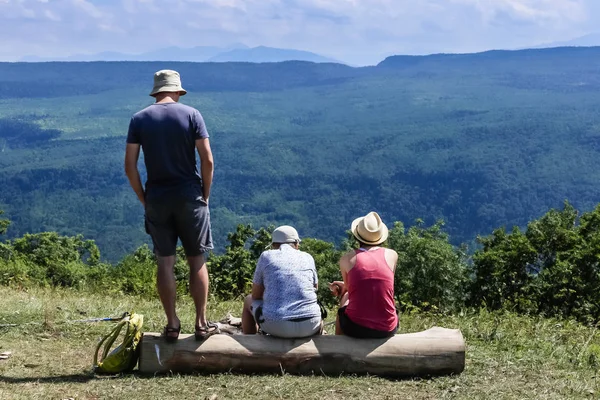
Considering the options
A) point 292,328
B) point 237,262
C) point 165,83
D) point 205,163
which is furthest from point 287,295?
point 237,262

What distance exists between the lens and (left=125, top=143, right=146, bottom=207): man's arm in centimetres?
586

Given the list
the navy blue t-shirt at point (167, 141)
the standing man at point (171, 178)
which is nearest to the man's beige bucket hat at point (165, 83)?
the standing man at point (171, 178)

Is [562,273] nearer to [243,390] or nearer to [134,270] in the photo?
[134,270]

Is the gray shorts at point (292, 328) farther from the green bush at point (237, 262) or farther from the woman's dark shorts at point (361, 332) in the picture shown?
the green bush at point (237, 262)

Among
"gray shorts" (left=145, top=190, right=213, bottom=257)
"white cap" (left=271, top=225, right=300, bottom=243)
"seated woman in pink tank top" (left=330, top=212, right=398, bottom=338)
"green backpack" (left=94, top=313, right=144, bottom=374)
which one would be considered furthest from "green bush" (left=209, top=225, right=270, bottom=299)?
"gray shorts" (left=145, top=190, right=213, bottom=257)

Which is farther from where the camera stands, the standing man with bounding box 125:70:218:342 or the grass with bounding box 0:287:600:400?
the standing man with bounding box 125:70:218:342

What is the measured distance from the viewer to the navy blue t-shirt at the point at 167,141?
5.79 metres

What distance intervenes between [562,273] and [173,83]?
13.1m

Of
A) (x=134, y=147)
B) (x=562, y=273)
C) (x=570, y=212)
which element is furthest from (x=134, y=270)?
(x=134, y=147)

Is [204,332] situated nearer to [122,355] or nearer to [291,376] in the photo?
[122,355]

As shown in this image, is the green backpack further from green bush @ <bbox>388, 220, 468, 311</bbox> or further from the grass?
green bush @ <bbox>388, 220, 468, 311</bbox>

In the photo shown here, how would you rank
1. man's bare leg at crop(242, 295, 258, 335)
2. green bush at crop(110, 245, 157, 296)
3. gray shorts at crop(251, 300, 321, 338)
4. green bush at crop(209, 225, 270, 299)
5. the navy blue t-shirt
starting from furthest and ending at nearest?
green bush at crop(209, 225, 270, 299), green bush at crop(110, 245, 157, 296), man's bare leg at crop(242, 295, 258, 335), gray shorts at crop(251, 300, 321, 338), the navy blue t-shirt

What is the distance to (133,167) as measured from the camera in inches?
235

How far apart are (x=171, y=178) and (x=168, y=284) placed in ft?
2.91
